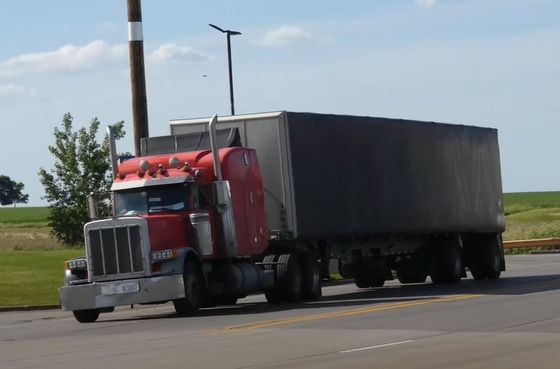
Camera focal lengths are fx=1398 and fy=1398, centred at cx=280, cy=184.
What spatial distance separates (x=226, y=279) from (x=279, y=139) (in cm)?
318

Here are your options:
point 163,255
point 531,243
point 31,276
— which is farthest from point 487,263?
point 531,243

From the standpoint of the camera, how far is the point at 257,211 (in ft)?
93.3

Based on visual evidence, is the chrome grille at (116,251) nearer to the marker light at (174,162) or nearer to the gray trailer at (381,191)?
the marker light at (174,162)

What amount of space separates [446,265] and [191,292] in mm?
10436

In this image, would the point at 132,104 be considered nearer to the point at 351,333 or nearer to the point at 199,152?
the point at 199,152

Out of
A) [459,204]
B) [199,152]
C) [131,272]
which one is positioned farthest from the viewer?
[459,204]

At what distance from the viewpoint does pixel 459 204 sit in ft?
118

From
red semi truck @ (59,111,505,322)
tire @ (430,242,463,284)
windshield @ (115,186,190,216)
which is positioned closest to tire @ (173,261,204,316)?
red semi truck @ (59,111,505,322)

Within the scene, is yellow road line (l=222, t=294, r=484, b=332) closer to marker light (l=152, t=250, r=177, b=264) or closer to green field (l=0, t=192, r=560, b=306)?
marker light (l=152, t=250, r=177, b=264)

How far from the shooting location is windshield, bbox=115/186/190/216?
27328 mm

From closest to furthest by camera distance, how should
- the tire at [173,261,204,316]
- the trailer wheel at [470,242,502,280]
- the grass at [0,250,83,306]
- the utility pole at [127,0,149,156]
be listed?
the tire at [173,261,204,316] → the utility pole at [127,0,149,156] → the grass at [0,250,83,306] → the trailer wheel at [470,242,502,280]

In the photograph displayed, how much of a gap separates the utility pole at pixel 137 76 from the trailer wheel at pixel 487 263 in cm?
963

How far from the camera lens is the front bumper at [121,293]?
2602 cm

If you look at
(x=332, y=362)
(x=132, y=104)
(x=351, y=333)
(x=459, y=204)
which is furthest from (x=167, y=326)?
Result: (x=459, y=204)
